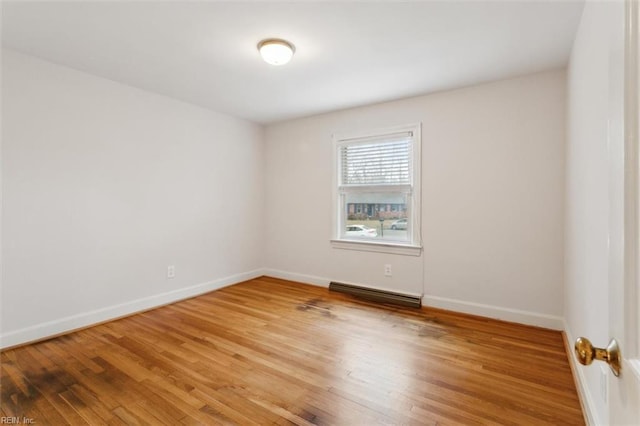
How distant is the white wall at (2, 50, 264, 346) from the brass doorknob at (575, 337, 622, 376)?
11.6 feet

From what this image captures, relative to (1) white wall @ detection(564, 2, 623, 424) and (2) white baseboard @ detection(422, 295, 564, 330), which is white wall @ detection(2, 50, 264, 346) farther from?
(1) white wall @ detection(564, 2, 623, 424)

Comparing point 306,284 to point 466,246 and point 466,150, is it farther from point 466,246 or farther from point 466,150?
point 466,150

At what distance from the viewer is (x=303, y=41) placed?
91.9 inches

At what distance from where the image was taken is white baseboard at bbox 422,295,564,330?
110 inches

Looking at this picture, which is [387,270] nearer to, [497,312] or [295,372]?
[497,312]

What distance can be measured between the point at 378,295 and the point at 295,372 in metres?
1.78

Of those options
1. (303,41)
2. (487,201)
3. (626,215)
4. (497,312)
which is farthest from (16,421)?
(487,201)

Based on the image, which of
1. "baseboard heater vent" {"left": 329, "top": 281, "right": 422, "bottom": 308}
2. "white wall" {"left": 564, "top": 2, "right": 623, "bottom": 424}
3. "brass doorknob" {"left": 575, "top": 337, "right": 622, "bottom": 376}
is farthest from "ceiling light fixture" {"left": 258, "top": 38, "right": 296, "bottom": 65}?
"baseboard heater vent" {"left": 329, "top": 281, "right": 422, "bottom": 308}

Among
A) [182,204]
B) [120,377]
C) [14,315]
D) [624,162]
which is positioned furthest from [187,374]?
[624,162]

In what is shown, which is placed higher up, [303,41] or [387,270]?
[303,41]

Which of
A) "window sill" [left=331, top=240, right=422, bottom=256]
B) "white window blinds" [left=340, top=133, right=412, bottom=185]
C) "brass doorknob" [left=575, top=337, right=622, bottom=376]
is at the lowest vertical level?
"window sill" [left=331, top=240, right=422, bottom=256]

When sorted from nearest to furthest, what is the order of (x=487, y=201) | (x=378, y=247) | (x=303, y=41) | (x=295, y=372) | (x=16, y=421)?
(x=16, y=421), (x=295, y=372), (x=303, y=41), (x=487, y=201), (x=378, y=247)

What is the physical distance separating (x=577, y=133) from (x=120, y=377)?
11.6 feet

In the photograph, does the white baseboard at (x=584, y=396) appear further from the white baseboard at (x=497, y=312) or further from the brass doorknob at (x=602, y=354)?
the brass doorknob at (x=602, y=354)
